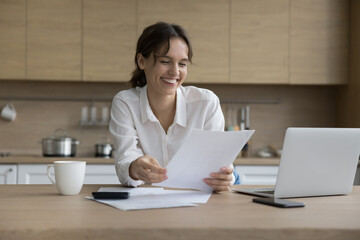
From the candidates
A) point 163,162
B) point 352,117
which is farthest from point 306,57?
point 163,162

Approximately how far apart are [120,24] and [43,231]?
298 cm

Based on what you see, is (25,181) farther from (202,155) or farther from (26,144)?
(202,155)

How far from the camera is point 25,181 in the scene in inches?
136

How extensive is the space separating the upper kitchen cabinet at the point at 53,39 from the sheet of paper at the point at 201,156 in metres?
2.46

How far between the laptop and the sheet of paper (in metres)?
0.13

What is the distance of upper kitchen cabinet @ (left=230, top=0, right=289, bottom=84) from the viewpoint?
3848 millimetres

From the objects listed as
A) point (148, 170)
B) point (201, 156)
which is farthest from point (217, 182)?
point (148, 170)

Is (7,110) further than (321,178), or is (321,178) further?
(7,110)

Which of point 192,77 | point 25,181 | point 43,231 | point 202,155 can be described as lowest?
point 25,181

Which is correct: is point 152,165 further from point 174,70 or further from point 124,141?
point 174,70

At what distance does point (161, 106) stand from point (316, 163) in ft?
2.76

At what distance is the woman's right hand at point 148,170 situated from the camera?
1504mm

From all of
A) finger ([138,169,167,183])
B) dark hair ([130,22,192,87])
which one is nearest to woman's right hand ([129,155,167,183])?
finger ([138,169,167,183])

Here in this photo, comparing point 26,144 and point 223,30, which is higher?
point 223,30
